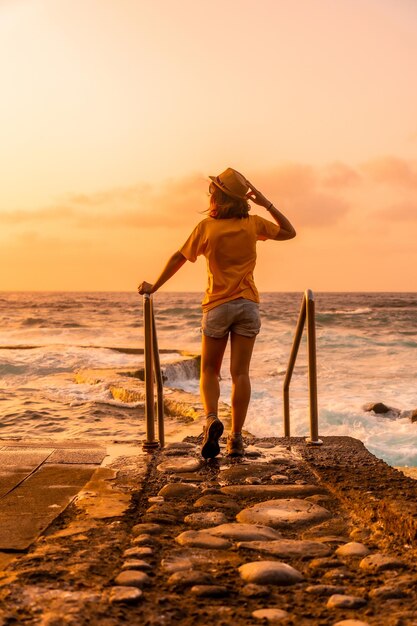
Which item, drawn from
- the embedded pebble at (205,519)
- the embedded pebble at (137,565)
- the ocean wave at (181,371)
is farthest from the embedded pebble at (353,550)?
the ocean wave at (181,371)

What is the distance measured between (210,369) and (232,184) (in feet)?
4.06

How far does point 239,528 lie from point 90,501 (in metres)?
0.93

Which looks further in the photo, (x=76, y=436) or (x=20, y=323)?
(x=20, y=323)

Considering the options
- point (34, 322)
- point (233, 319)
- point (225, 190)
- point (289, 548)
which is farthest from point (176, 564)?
point (34, 322)

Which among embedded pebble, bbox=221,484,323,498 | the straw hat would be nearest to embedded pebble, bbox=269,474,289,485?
embedded pebble, bbox=221,484,323,498

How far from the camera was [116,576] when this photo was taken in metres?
2.79

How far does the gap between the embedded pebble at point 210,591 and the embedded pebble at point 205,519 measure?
781mm

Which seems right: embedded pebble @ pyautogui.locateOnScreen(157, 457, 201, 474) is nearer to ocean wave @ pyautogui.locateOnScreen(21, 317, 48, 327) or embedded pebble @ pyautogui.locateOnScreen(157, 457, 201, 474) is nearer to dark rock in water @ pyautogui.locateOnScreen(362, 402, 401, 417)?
dark rock in water @ pyautogui.locateOnScreen(362, 402, 401, 417)

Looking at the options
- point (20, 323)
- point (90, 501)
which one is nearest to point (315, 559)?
point (90, 501)

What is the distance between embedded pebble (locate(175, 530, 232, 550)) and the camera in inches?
125

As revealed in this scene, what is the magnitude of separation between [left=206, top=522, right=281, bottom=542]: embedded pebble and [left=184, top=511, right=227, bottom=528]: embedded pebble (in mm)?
81

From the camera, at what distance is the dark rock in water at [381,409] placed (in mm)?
13500

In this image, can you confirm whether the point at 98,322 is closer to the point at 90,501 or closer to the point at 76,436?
the point at 76,436

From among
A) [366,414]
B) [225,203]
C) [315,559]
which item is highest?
[225,203]
